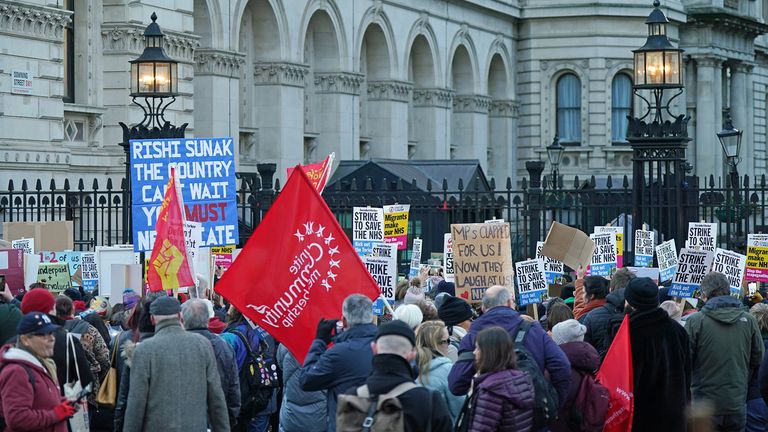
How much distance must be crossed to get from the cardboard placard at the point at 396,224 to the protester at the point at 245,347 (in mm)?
7180

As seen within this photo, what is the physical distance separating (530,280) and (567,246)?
0.66 m

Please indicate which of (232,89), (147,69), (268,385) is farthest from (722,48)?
(268,385)

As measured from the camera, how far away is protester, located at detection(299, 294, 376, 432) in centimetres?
966

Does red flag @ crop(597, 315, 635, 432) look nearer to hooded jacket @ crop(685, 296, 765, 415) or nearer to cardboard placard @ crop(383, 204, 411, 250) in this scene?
hooded jacket @ crop(685, 296, 765, 415)

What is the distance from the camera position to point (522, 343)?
984 cm

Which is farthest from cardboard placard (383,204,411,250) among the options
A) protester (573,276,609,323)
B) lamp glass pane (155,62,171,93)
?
protester (573,276,609,323)

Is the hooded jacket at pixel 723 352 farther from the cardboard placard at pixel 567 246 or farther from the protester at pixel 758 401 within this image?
the cardboard placard at pixel 567 246

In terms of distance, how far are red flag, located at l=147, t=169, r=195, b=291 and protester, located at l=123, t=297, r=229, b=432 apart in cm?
291

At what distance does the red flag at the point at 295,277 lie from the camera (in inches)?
424

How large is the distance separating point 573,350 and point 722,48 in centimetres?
4891

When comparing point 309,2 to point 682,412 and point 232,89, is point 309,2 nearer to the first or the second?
point 232,89

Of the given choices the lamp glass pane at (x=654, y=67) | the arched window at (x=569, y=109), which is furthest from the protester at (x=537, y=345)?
the arched window at (x=569, y=109)

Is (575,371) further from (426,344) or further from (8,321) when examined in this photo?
(8,321)

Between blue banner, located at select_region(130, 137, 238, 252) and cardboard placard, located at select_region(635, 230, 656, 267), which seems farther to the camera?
cardboard placard, located at select_region(635, 230, 656, 267)
